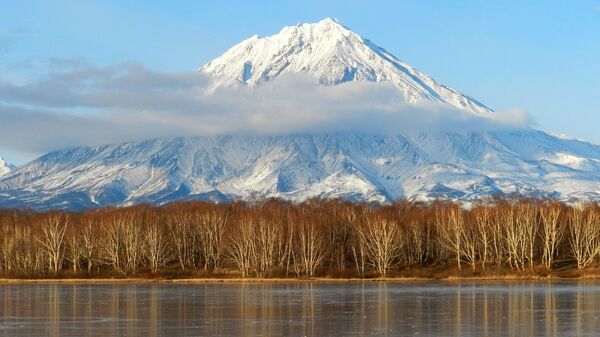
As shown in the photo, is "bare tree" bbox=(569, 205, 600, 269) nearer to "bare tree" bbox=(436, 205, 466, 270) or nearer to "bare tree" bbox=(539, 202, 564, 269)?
"bare tree" bbox=(539, 202, 564, 269)

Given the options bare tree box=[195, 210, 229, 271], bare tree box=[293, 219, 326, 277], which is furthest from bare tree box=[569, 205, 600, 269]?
bare tree box=[195, 210, 229, 271]

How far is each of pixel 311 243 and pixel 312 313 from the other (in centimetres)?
6207

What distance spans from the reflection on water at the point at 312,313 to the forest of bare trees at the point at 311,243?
3497 centimetres

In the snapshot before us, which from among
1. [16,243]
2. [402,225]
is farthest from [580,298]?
[16,243]

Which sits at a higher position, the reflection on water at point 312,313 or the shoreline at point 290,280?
the reflection on water at point 312,313

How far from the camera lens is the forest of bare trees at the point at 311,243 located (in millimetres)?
126812

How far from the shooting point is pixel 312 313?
212 feet

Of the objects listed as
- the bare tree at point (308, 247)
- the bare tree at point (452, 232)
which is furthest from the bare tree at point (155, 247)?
the bare tree at point (452, 232)

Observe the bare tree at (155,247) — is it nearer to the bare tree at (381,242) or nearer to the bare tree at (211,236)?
the bare tree at (211,236)

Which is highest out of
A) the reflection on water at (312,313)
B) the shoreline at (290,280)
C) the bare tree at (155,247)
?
the bare tree at (155,247)

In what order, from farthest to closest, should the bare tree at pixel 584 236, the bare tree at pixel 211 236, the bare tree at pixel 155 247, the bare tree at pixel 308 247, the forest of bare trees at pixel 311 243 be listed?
the bare tree at pixel 211 236 → the bare tree at pixel 155 247 → the forest of bare trees at pixel 311 243 → the bare tree at pixel 308 247 → the bare tree at pixel 584 236

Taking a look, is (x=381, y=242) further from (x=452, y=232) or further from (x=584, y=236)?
(x=584, y=236)

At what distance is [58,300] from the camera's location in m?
83.2

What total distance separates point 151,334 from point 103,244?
88523 mm
